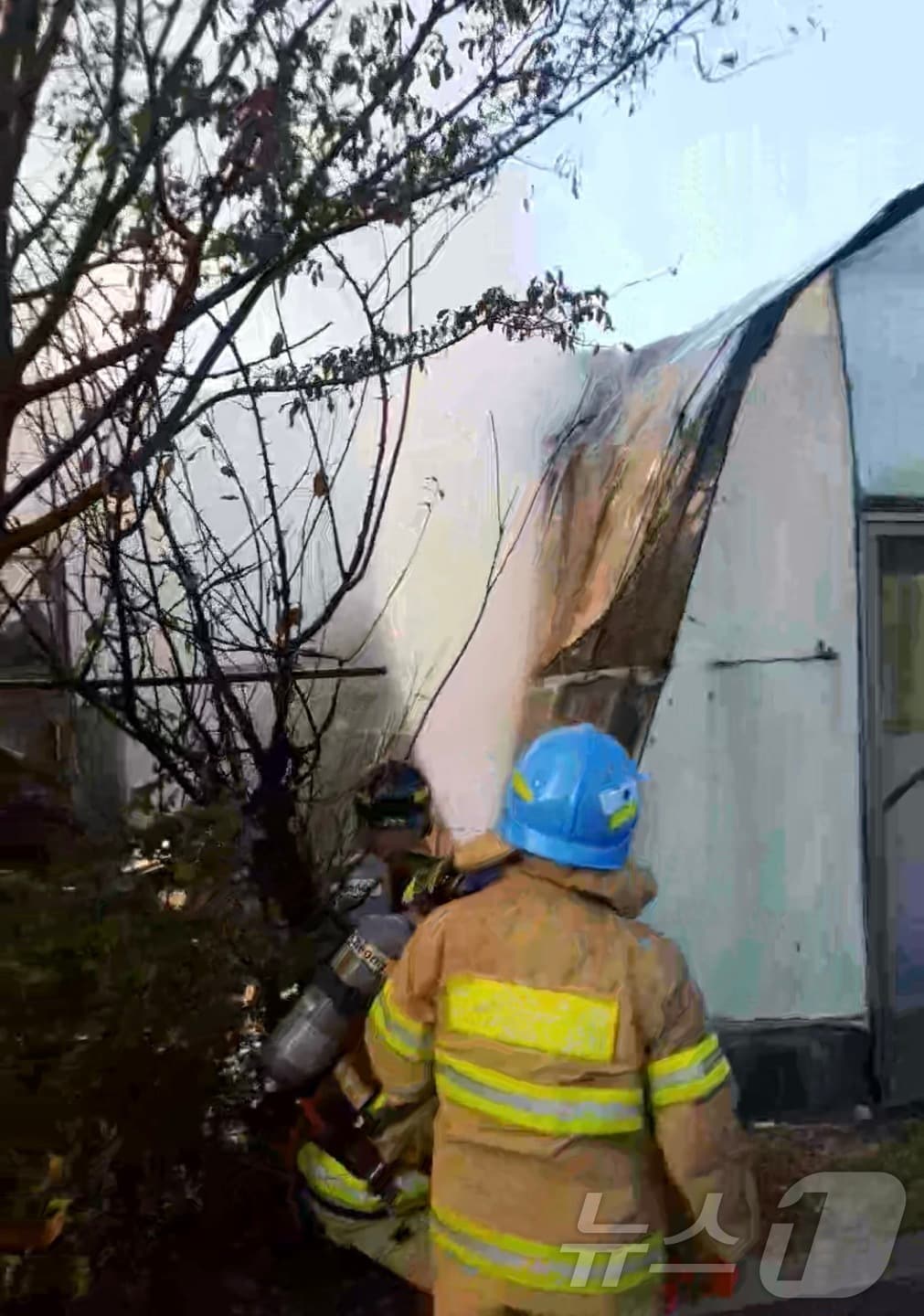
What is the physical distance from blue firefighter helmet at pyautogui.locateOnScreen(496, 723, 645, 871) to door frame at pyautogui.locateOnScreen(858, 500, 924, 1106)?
1.82m

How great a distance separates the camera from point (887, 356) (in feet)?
11.9

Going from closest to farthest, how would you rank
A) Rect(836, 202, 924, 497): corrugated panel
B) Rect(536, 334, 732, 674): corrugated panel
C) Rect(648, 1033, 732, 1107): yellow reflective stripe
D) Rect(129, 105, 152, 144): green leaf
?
Rect(648, 1033, 732, 1107): yellow reflective stripe < Rect(129, 105, 152, 144): green leaf < Rect(536, 334, 732, 674): corrugated panel < Rect(836, 202, 924, 497): corrugated panel

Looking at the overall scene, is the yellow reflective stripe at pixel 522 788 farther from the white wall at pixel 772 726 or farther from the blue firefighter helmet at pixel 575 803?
the white wall at pixel 772 726

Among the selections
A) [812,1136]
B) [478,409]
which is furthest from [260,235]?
[812,1136]

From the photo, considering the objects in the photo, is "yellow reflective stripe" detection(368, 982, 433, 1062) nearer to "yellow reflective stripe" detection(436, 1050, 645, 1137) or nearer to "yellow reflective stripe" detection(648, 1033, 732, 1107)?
"yellow reflective stripe" detection(436, 1050, 645, 1137)

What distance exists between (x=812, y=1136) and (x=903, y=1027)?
0.53m

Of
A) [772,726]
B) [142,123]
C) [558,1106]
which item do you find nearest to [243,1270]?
[558,1106]

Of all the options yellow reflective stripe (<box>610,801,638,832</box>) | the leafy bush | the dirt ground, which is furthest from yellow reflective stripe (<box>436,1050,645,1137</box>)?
the dirt ground

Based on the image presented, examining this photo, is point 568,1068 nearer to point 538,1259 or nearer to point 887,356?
point 538,1259

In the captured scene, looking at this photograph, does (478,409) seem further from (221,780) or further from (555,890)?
(555,890)

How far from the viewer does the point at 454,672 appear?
3.34 metres

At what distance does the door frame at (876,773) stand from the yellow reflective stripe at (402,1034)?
2.05 metres

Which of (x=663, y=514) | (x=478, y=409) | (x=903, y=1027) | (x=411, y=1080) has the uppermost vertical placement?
(x=478, y=409)

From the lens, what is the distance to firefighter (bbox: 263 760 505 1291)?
2.56 metres
